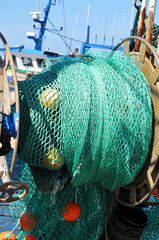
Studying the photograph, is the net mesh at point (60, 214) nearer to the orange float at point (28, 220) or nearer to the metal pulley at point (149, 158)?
the orange float at point (28, 220)

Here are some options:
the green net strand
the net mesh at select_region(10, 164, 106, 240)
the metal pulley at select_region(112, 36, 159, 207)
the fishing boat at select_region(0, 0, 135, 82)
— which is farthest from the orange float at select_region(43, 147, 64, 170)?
the fishing boat at select_region(0, 0, 135, 82)

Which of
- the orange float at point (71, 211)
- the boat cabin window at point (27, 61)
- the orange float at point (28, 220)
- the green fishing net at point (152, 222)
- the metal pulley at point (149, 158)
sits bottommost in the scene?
the boat cabin window at point (27, 61)

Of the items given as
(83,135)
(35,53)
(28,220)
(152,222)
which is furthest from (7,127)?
(35,53)

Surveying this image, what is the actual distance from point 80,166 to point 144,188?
94 cm

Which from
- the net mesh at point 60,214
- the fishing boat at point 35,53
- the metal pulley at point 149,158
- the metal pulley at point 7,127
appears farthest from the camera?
the fishing boat at point 35,53

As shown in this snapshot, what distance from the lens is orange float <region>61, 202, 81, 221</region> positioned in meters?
3.77

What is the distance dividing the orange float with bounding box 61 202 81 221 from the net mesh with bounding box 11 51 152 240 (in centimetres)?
28

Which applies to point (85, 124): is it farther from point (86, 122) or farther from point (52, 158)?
point (52, 158)

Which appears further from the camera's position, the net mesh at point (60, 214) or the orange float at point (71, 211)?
the net mesh at point (60, 214)

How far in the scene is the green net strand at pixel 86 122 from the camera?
3.29 meters

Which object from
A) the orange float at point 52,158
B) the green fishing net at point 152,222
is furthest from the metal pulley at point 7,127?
the green fishing net at point 152,222

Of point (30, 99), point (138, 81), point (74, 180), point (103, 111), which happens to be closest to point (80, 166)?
point (74, 180)

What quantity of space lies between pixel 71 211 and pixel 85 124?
1038mm

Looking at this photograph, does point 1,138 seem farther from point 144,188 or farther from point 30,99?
point 144,188
